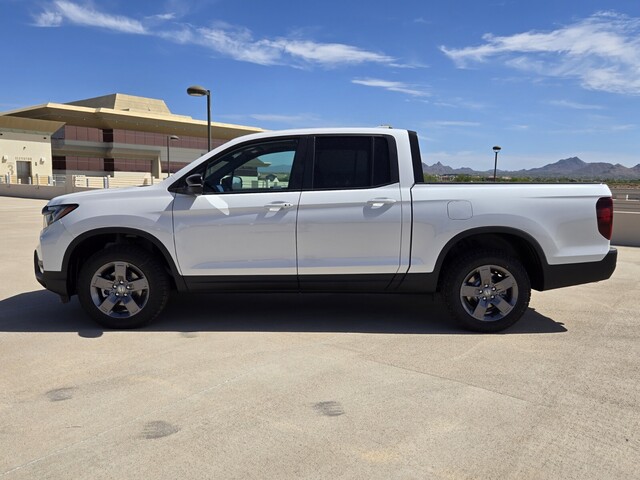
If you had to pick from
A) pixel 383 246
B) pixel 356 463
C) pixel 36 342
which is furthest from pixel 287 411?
pixel 36 342

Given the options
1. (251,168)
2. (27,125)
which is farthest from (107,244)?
(27,125)

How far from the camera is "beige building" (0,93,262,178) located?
169 feet

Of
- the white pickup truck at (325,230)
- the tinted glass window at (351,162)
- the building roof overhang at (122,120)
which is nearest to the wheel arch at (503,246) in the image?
the white pickup truck at (325,230)

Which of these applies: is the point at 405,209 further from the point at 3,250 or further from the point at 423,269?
the point at 3,250

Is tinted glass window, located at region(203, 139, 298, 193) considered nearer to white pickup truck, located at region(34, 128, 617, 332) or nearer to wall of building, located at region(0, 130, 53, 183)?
white pickup truck, located at region(34, 128, 617, 332)

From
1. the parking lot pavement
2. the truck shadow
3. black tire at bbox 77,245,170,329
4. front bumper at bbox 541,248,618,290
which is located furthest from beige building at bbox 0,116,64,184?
front bumper at bbox 541,248,618,290

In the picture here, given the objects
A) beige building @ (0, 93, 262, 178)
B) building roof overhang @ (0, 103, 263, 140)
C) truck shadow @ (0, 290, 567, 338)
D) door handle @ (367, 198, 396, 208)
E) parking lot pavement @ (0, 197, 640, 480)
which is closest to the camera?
parking lot pavement @ (0, 197, 640, 480)

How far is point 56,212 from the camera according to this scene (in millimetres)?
5121

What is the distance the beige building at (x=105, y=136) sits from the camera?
5144 centimetres

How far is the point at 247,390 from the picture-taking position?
3.66 metres

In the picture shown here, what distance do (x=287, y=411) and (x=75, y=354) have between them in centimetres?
211

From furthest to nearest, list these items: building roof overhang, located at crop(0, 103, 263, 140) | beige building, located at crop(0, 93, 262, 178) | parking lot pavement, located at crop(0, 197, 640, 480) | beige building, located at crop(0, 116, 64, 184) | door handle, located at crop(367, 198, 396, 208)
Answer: building roof overhang, located at crop(0, 103, 263, 140) → beige building, located at crop(0, 93, 262, 178) → beige building, located at crop(0, 116, 64, 184) → door handle, located at crop(367, 198, 396, 208) → parking lot pavement, located at crop(0, 197, 640, 480)

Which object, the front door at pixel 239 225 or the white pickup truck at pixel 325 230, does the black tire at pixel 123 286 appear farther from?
the front door at pixel 239 225

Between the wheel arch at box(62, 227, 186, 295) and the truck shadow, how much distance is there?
1.42 feet
